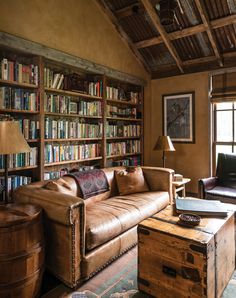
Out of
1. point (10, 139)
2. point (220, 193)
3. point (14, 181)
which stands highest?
point (10, 139)

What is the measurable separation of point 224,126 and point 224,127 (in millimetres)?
18

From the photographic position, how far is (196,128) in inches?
174

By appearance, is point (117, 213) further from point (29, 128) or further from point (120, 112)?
point (120, 112)

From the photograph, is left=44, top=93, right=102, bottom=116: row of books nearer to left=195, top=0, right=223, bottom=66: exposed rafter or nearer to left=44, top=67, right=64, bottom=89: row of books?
left=44, top=67, right=64, bottom=89: row of books

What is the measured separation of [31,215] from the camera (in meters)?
1.72

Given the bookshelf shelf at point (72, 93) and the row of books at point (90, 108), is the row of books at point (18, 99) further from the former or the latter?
the row of books at point (90, 108)

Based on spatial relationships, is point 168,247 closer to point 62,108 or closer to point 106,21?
point 62,108

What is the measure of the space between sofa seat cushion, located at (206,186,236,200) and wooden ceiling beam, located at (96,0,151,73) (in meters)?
2.84

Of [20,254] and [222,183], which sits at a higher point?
[222,183]

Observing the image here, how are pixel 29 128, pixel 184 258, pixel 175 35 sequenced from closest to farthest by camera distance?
pixel 184 258
pixel 29 128
pixel 175 35

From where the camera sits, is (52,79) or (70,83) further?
(70,83)

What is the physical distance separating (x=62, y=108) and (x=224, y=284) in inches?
106

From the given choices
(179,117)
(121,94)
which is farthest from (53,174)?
(179,117)

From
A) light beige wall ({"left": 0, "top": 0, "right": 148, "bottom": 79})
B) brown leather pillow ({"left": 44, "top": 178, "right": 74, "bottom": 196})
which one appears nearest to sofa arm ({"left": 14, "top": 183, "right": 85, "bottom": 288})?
brown leather pillow ({"left": 44, "top": 178, "right": 74, "bottom": 196})
